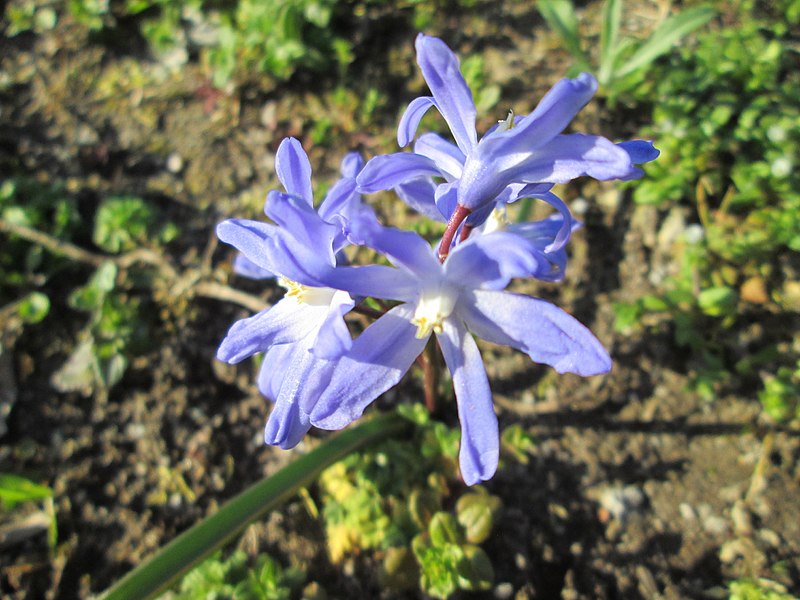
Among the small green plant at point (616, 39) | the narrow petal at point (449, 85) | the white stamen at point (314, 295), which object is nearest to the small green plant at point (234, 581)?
the white stamen at point (314, 295)

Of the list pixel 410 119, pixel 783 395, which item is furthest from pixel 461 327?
pixel 783 395

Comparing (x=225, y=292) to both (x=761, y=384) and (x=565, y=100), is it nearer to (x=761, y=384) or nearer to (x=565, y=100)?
(x=565, y=100)

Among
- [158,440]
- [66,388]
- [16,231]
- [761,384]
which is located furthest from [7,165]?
[761,384]

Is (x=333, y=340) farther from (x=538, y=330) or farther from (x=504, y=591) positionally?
(x=504, y=591)

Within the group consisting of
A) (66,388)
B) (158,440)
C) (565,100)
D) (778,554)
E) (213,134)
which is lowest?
(778,554)

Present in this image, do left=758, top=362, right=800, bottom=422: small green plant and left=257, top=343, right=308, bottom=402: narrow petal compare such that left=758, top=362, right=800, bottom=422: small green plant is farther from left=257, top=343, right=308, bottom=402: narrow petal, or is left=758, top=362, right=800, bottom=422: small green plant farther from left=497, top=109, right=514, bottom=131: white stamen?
left=257, top=343, right=308, bottom=402: narrow petal

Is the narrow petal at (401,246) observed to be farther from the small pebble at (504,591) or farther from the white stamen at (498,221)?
the small pebble at (504,591)
